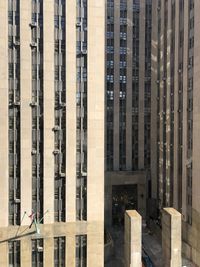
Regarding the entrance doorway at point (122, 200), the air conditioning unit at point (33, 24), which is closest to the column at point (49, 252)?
the air conditioning unit at point (33, 24)

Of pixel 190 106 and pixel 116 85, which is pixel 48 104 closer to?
pixel 190 106

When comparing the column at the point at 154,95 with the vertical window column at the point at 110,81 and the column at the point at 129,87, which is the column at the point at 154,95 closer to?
the column at the point at 129,87

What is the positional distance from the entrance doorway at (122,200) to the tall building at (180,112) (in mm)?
6494

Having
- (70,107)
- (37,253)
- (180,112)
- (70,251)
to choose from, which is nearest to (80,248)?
(70,251)

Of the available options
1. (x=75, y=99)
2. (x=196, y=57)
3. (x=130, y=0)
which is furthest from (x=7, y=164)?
(x=130, y=0)

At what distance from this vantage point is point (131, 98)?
214 feet

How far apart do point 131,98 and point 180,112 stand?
15282 millimetres

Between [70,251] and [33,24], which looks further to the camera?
[70,251]

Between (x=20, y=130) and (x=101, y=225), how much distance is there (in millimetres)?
14657

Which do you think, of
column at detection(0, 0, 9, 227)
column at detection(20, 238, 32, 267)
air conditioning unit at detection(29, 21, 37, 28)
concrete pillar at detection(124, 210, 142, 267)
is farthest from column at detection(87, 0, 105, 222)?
column at detection(0, 0, 9, 227)

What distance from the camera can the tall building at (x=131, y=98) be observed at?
64562mm

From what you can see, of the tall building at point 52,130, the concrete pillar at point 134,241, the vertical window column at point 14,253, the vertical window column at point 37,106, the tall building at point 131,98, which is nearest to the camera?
the vertical window column at point 14,253

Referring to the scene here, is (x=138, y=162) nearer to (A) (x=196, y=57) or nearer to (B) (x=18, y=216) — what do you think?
(A) (x=196, y=57)

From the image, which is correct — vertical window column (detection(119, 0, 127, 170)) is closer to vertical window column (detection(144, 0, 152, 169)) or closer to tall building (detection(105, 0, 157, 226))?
tall building (detection(105, 0, 157, 226))
